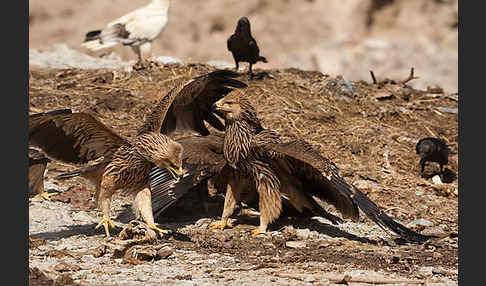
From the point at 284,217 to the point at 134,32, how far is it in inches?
207

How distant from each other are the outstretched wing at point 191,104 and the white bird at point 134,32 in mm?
4268

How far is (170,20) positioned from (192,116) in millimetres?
6328

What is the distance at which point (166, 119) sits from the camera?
23.9ft

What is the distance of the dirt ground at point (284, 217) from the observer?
5.62 meters

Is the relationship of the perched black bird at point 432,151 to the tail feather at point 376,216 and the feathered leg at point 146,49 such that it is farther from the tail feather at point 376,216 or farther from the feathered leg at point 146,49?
the feathered leg at point 146,49

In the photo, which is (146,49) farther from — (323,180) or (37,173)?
(323,180)

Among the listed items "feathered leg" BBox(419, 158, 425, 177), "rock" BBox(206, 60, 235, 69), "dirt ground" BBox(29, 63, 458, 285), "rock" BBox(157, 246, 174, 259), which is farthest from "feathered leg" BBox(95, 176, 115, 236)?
"rock" BBox(206, 60, 235, 69)

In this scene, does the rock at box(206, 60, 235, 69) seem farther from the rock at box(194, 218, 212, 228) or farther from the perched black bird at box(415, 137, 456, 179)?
the rock at box(194, 218, 212, 228)

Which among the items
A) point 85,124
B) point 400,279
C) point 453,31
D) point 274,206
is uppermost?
point 453,31

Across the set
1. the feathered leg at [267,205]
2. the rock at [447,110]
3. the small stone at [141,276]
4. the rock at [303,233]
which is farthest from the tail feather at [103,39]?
the small stone at [141,276]

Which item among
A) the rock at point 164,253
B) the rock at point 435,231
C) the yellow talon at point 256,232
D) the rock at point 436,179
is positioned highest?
the rock at point 436,179

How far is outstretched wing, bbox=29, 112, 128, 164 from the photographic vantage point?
20.6ft

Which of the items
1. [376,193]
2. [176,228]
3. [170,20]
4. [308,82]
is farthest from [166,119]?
[170,20]

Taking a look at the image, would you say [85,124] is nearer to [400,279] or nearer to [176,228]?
[176,228]
